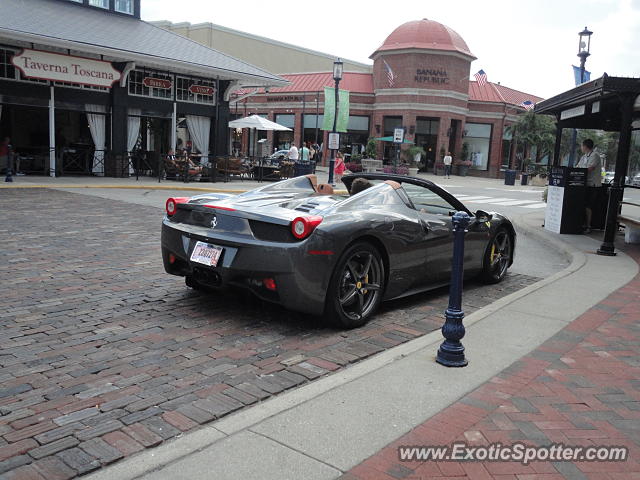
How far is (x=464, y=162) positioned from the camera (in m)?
46.2

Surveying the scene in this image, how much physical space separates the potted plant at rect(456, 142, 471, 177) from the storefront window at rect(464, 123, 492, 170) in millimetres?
683

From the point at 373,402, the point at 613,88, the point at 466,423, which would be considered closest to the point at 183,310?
the point at 373,402

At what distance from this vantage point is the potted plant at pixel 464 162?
46.3 m

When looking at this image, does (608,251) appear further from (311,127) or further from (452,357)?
(311,127)

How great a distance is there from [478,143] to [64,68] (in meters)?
36.1

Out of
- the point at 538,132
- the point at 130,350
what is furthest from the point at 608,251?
the point at 538,132

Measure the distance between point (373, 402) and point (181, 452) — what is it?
1198 mm

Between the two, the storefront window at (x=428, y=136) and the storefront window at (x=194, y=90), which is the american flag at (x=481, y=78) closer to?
the storefront window at (x=428, y=136)

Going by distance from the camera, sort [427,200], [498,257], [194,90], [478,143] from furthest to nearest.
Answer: [478,143] < [194,90] < [498,257] < [427,200]

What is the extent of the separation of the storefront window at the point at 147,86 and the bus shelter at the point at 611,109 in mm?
15356

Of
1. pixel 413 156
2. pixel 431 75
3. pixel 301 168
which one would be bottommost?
pixel 301 168

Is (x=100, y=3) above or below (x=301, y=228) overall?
above

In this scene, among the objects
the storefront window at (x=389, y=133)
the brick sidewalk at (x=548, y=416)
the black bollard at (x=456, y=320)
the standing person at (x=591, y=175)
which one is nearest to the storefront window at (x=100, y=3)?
the standing person at (x=591, y=175)

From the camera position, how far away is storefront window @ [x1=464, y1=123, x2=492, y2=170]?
→ 48.1m
